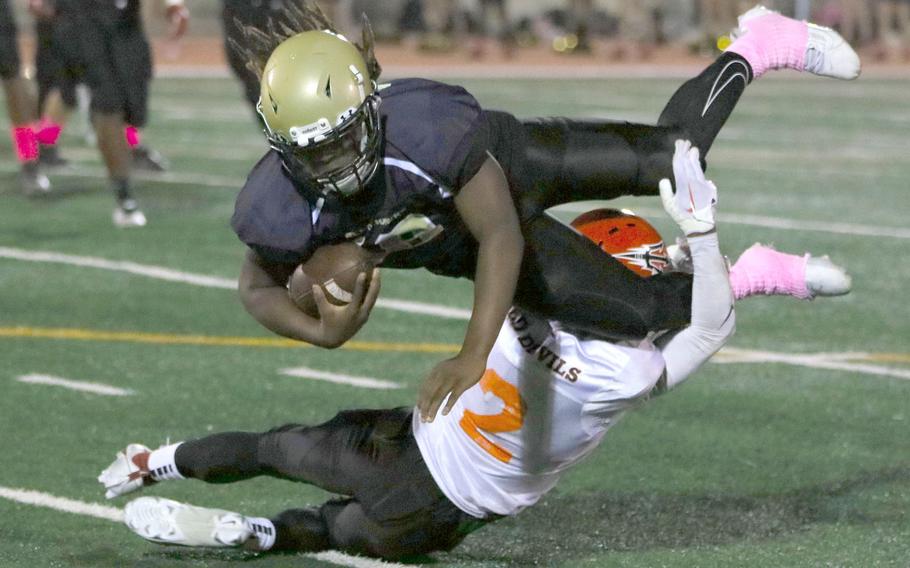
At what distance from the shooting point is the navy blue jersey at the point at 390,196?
12.5 feet

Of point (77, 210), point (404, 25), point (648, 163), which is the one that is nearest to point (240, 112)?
point (77, 210)

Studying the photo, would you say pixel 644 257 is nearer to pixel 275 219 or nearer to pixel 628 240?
pixel 628 240

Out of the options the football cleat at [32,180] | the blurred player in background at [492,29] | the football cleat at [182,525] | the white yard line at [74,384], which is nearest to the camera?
the football cleat at [182,525]

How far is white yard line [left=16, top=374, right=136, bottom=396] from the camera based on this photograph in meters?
5.79

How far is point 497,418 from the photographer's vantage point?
4066mm

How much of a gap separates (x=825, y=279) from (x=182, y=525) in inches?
69.1

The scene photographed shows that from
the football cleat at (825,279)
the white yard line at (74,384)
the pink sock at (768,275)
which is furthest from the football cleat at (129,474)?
the football cleat at (825,279)

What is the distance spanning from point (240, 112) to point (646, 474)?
10138 millimetres

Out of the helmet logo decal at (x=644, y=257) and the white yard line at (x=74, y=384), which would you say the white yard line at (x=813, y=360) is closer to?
the helmet logo decal at (x=644, y=257)

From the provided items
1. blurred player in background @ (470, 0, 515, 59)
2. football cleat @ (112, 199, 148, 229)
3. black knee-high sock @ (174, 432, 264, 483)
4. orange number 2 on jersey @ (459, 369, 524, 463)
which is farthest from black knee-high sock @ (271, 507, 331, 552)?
blurred player in background @ (470, 0, 515, 59)

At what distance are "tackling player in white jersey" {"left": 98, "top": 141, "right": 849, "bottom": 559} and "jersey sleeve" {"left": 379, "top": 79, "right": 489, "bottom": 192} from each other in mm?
482

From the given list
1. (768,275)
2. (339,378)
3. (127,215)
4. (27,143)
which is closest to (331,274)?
(768,275)

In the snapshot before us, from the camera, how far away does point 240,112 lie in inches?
574

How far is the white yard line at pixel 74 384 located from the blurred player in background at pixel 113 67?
2990mm
